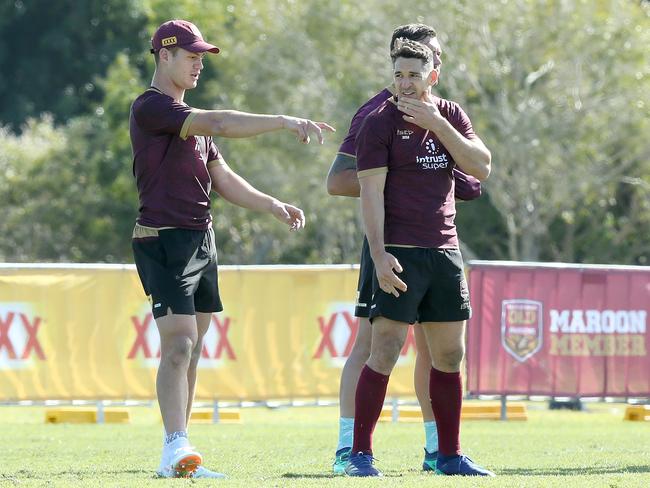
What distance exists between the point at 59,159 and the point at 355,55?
1292 cm

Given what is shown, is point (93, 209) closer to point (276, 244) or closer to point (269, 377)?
point (276, 244)

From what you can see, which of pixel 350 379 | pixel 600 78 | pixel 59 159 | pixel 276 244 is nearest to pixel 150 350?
pixel 350 379

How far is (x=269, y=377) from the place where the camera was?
1450cm

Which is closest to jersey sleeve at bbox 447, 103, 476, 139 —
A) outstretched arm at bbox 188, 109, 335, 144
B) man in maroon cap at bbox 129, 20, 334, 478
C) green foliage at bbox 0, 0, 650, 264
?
outstretched arm at bbox 188, 109, 335, 144

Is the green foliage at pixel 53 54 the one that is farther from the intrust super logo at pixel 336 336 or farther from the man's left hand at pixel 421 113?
the man's left hand at pixel 421 113

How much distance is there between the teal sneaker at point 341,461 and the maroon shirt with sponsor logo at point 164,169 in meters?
1.42

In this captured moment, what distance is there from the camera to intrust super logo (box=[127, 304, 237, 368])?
14164mm

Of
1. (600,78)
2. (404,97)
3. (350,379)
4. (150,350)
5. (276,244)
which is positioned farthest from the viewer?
(276,244)

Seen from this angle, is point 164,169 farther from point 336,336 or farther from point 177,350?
point 336,336

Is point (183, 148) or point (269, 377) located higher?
point (183, 148)

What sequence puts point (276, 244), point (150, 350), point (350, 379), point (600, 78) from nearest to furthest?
point (350, 379)
point (150, 350)
point (600, 78)
point (276, 244)

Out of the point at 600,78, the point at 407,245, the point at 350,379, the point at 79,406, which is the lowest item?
the point at 79,406

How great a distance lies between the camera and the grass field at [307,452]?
22.7 feet

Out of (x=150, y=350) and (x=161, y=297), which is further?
(x=150, y=350)
